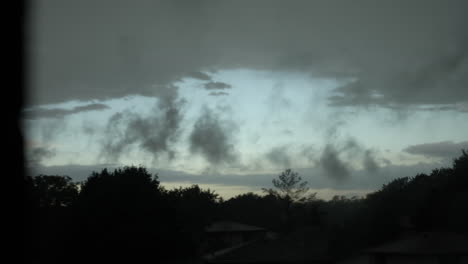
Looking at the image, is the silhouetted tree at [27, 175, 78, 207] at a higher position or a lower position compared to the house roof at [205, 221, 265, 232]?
higher

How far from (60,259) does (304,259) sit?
23.6 m

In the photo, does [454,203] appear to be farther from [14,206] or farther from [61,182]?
[61,182]

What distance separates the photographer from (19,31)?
27.3 m

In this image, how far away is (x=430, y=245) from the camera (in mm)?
34656

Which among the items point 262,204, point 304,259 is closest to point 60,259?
point 304,259

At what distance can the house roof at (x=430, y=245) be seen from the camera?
3353cm

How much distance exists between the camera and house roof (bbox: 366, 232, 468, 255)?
1320 inches

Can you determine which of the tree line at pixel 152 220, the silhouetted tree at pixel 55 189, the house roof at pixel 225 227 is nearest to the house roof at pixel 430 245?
the tree line at pixel 152 220

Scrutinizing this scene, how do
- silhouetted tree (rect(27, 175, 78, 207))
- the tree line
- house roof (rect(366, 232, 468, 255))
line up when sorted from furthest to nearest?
silhouetted tree (rect(27, 175, 78, 207)) < the tree line < house roof (rect(366, 232, 468, 255))

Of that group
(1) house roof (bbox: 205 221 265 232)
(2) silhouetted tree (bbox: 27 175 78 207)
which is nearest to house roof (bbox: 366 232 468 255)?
(1) house roof (bbox: 205 221 265 232)

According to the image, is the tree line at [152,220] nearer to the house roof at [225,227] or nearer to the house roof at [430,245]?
the house roof at [430,245]

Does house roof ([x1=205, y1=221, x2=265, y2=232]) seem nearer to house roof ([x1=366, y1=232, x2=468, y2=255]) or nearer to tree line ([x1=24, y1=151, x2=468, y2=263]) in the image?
tree line ([x1=24, y1=151, x2=468, y2=263])

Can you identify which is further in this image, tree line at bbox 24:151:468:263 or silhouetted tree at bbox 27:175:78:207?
silhouetted tree at bbox 27:175:78:207

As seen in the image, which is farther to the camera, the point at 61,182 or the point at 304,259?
the point at 61,182
